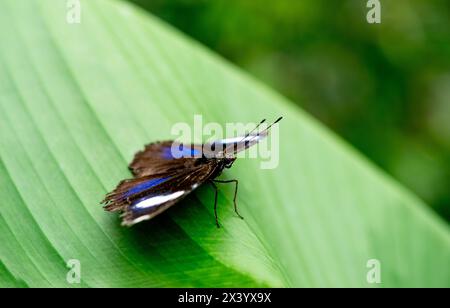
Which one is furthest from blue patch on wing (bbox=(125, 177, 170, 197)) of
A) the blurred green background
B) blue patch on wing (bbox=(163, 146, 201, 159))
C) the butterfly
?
the blurred green background

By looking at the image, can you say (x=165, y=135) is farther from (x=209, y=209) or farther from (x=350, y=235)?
(x=350, y=235)

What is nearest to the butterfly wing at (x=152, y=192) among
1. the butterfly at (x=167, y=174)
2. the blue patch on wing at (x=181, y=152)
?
the butterfly at (x=167, y=174)

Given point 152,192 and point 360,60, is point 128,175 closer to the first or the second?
point 152,192

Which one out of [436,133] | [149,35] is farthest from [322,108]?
[149,35]

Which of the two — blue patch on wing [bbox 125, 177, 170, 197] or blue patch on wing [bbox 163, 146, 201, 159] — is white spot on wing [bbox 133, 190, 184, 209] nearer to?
blue patch on wing [bbox 125, 177, 170, 197]

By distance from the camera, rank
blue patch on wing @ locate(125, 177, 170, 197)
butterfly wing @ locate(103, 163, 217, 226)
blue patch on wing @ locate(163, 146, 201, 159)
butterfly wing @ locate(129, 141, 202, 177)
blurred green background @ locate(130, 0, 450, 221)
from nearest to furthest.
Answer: butterfly wing @ locate(103, 163, 217, 226) < blue patch on wing @ locate(125, 177, 170, 197) < butterfly wing @ locate(129, 141, 202, 177) < blue patch on wing @ locate(163, 146, 201, 159) < blurred green background @ locate(130, 0, 450, 221)

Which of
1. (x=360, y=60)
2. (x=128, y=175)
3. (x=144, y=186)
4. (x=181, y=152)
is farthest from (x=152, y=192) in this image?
(x=360, y=60)

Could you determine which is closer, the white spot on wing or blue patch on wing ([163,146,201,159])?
the white spot on wing
